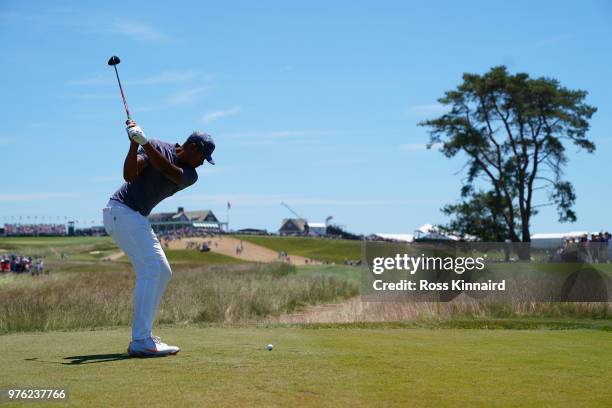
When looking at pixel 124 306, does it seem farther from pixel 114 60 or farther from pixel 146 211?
pixel 146 211

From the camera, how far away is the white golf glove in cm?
720

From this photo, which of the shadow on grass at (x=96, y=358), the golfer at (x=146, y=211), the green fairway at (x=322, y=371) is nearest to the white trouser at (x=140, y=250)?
the golfer at (x=146, y=211)

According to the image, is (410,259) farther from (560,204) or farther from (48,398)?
(560,204)

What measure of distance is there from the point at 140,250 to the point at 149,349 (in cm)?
108

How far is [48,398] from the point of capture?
5.41 meters

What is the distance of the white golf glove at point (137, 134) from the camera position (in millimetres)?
7203

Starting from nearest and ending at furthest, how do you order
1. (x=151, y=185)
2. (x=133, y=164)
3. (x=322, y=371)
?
(x=322, y=371), (x=133, y=164), (x=151, y=185)

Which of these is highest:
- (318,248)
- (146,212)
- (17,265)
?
(318,248)

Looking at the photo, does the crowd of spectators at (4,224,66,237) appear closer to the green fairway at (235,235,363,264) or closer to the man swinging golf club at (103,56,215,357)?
the green fairway at (235,235,363,264)

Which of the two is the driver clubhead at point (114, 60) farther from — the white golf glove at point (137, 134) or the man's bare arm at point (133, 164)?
the white golf glove at point (137, 134)

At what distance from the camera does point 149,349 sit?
24.8 feet

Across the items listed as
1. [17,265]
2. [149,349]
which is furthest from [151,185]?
[17,265]

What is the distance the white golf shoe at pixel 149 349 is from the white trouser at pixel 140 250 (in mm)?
248

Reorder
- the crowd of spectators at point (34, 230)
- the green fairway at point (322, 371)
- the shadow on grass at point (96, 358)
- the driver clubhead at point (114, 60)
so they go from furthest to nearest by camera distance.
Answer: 1. the crowd of spectators at point (34, 230)
2. the driver clubhead at point (114, 60)
3. the shadow on grass at point (96, 358)
4. the green fairway at point (322, 371)
